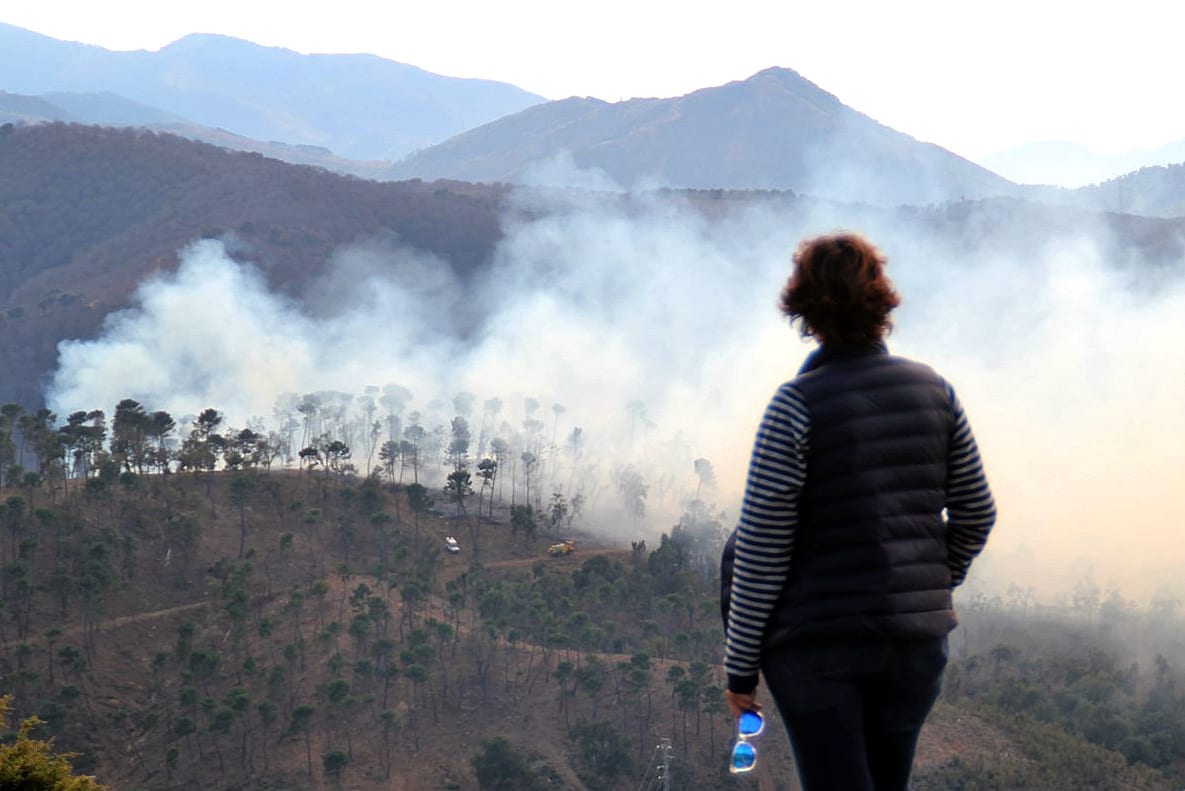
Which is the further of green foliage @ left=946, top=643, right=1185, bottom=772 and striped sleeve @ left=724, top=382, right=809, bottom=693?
green foliage @ left=946, top=643, right=1185, bottom=772

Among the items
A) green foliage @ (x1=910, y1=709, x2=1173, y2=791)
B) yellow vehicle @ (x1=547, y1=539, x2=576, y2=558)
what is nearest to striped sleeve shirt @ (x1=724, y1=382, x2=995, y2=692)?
green foliage @ (x1=910, y1=709, x2=1173, y2=791)

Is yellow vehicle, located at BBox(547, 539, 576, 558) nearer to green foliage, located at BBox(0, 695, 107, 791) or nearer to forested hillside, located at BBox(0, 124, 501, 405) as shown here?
green foliage, located at BBox(0, 695, 107, 791)

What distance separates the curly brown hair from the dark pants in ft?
2.53

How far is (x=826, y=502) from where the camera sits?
2688 mm

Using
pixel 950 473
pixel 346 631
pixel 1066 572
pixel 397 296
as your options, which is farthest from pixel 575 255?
pixel 950 473

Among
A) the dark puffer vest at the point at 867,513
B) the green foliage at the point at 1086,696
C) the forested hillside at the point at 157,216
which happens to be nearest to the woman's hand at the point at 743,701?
the dark puffer vest at the point at 867,513

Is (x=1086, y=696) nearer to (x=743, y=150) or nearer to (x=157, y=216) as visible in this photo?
(x=157, y=216)

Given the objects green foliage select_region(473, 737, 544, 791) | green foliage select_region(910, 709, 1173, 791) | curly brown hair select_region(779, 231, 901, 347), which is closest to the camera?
curly brown hair select_region(779, 231, 901, 347)

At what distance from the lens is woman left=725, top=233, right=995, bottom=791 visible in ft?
8.77

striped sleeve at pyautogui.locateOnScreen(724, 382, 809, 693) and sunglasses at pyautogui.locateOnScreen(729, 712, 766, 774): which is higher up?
striped sleeve at pyautogui.locateOnScreen(724, 382, 809, 693)

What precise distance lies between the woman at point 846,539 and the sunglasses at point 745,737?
40mm

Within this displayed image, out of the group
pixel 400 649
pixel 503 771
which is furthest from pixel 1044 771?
pixel 400 649

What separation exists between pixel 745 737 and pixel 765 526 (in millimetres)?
634

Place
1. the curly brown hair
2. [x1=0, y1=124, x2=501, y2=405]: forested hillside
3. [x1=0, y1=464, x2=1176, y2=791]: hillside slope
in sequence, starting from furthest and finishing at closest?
[x1=0, y1=124, x2=501, y2=405]: forested hillside, [x1=0, y1=464, x2=1176, y2=791]: hillside slope, the curly brown hair
